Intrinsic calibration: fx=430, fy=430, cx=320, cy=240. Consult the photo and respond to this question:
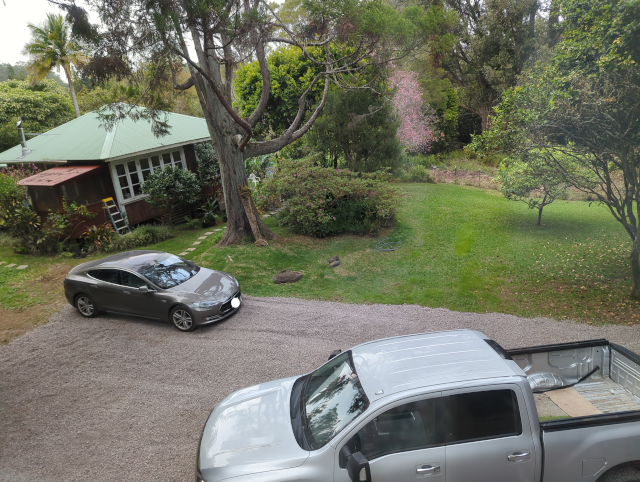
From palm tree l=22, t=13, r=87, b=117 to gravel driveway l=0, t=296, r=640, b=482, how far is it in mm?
24523

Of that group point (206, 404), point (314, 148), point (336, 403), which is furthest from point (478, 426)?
point (314, 148)

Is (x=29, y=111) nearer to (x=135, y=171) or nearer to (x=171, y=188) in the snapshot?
(x=135, y=171)

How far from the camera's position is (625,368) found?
4.76 metres

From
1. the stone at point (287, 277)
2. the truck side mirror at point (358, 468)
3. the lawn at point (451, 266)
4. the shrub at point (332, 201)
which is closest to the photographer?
the truck side mirror at point (358, 468)

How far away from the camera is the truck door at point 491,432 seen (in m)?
3.75

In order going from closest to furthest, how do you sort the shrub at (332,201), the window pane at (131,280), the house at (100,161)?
the window pane at (131,280)
the shrub at (332,201)
the house at (100,161)

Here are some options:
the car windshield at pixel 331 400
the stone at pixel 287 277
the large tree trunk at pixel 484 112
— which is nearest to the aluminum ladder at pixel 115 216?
the stone at pixel 287 277

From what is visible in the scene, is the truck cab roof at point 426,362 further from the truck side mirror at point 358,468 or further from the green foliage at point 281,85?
the green foliage at point 281,85

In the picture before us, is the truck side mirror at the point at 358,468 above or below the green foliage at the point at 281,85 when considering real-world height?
below

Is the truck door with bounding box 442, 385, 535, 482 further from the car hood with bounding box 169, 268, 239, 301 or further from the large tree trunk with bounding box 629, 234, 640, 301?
the large tree trunk with bounding box 629, 234, 640, 301

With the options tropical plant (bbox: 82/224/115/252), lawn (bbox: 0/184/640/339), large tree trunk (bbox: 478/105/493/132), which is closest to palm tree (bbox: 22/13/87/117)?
tropical plant (bbox: 82/224/115/252)

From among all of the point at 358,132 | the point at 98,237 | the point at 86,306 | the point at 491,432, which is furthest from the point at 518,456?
the point at 98,237

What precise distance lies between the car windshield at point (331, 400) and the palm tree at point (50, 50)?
96.1 feet

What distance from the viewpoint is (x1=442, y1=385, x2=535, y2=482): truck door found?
3.75 meters
